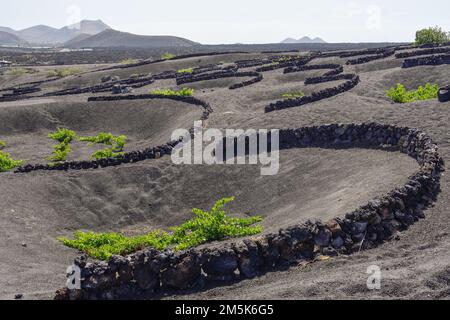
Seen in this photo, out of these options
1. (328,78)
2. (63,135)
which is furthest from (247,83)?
(63,135)

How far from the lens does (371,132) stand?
1897 centimetres

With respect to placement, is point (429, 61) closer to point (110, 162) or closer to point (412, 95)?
point (412, 95)

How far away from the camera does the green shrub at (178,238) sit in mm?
13273

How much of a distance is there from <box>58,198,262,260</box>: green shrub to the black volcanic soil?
546 millimetres

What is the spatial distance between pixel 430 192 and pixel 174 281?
6.76 m

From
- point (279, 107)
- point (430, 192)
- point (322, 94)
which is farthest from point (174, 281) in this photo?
point (322, 94)

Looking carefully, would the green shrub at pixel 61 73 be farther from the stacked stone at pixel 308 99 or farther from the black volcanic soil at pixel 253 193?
the stacked stone at pixel 308 99

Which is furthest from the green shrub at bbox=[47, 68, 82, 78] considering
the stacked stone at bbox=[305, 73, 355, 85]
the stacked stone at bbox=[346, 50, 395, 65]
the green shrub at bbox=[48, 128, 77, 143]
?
the stacked stone at bbox=[305, 73, 355, 85]

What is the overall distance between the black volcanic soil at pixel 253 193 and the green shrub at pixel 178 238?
546mm

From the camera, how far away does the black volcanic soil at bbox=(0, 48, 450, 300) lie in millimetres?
9328

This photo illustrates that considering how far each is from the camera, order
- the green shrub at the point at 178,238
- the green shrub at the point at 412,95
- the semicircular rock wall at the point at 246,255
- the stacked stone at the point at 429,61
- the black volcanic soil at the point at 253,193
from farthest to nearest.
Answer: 1. the stacked stone at the point at 429,61
2. the green shrub at the point at 412,95
3. the green shrub at the point at 178,238
4. the semicircular rock wall at the point at 246,255
5. the black volcanic soil at the point at 253,193

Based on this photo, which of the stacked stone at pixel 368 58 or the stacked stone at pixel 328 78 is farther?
the stacked stone at pixel 368 58

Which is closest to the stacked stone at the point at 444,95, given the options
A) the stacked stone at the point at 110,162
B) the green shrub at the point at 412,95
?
the green shrub at the point at 412,95
